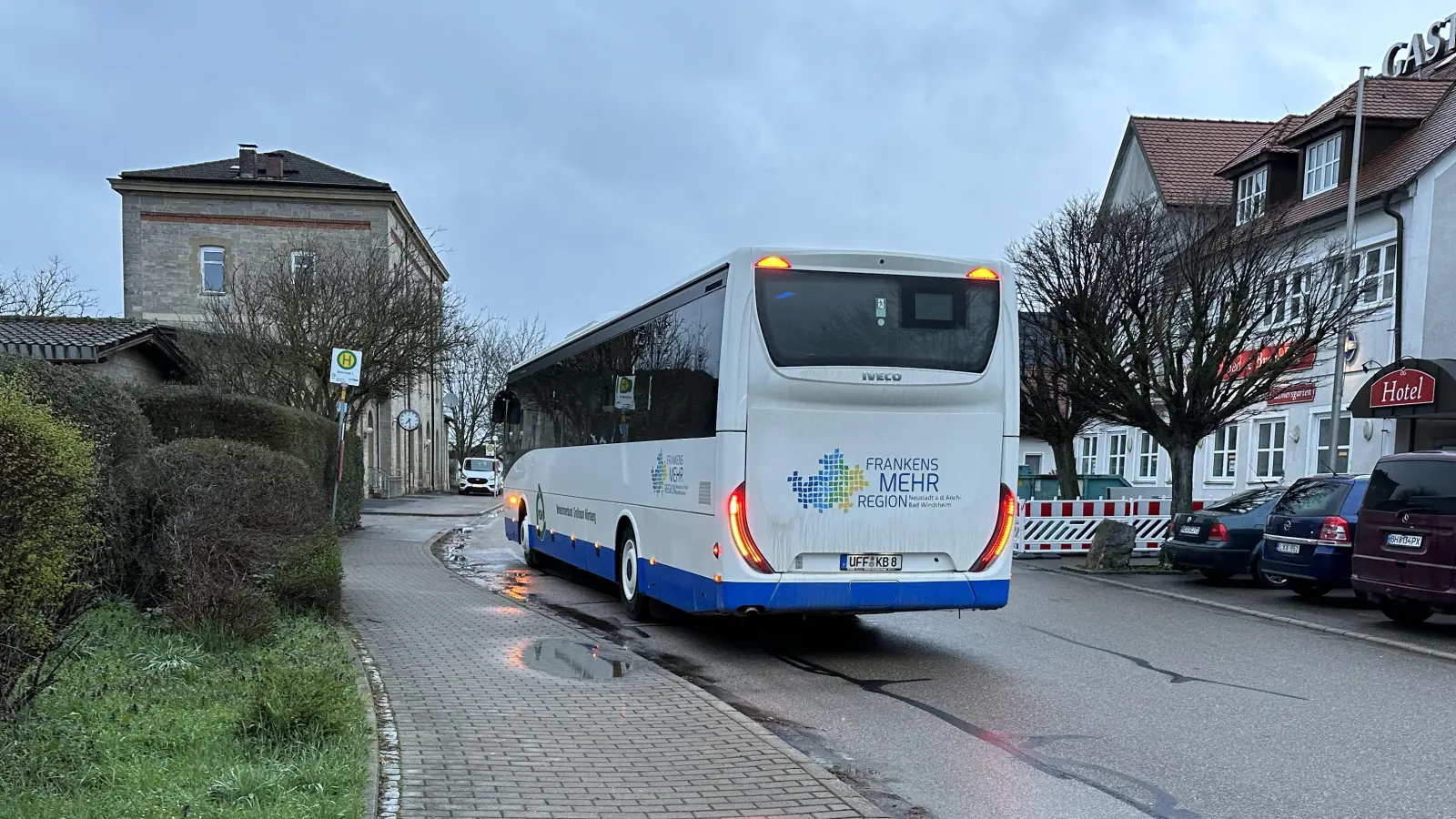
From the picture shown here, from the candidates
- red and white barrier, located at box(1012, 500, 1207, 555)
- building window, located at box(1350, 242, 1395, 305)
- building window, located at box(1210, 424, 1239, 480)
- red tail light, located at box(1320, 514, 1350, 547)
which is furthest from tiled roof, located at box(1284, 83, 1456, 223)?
red tail light, located at box(1320, 514, 1350, 547)

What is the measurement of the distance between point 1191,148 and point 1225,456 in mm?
9862

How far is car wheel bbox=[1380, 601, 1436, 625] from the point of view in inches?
476

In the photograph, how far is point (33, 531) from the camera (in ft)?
16.0

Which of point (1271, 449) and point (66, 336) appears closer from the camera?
point (66, 336)

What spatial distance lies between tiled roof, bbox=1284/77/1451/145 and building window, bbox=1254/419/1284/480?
7.12m

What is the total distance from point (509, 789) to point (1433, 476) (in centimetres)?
1022

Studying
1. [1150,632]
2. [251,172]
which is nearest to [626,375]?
[1150,632]

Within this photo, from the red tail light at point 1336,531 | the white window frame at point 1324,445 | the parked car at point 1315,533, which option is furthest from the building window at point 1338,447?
the red tail light at point 1336,531

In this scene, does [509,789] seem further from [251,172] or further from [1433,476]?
[251,172]

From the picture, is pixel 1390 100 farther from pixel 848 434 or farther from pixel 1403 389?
pixel 848 434

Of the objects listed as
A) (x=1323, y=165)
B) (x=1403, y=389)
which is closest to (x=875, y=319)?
(x=1403, y=389)

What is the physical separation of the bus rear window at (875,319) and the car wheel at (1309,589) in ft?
24.9

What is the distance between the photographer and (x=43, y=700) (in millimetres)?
5668

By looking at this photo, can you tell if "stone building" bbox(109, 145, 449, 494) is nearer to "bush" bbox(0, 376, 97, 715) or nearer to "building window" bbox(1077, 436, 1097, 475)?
"building window" bbox(1077, 436, 1097, 475)
